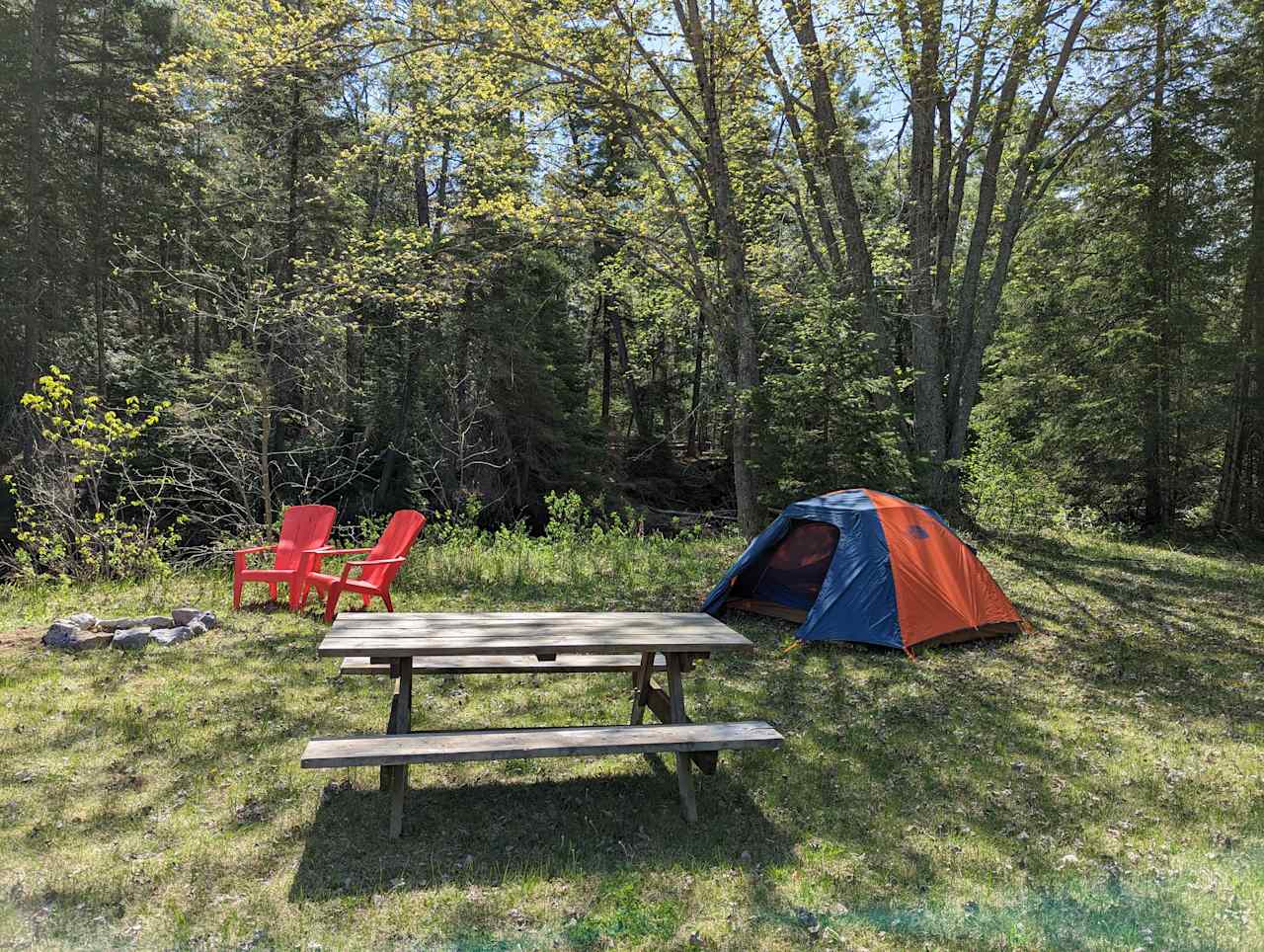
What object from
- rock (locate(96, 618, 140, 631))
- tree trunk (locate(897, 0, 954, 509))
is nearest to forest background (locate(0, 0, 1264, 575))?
tree trunk (locate(897, 0, 954, 509))

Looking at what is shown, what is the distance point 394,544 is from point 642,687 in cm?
303

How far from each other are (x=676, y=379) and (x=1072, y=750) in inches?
864

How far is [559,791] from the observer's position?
375 cm

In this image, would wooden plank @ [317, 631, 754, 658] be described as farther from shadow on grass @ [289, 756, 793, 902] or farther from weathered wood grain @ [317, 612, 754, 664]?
shadow on grass @ [289, 756, 793, 902]

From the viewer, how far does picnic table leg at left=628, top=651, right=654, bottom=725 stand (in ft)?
13.7

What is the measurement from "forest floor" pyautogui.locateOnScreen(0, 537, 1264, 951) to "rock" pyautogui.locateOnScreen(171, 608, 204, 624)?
0.25 meters

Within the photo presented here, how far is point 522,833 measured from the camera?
11.0ft

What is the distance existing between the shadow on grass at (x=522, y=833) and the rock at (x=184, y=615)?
307 centimetres

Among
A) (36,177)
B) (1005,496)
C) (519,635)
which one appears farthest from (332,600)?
(36,177)

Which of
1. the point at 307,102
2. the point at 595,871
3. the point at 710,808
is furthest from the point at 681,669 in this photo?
the point at 307,102

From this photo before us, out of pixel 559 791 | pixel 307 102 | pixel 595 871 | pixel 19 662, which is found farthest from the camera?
pixel 307 102

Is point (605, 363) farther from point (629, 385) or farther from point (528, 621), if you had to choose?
point (528, 621)

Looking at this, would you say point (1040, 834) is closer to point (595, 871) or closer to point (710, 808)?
point (710, 808)

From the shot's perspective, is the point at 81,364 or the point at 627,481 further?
the point at 627,481
